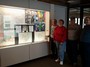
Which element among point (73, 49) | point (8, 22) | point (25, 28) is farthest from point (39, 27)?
point (73, 49)

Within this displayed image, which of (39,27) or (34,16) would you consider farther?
(39,27)

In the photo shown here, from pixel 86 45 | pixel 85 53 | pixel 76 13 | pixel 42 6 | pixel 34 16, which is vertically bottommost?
pixel 85 53

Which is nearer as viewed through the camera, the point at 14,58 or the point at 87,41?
the point at 87,41

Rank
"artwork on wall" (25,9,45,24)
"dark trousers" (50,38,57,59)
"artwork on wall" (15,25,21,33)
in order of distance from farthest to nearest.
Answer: "dark trousers" (50,38,57,59), "artwork on wall" (25,9,45,24), "artwork on wall" (15,25,21,33)

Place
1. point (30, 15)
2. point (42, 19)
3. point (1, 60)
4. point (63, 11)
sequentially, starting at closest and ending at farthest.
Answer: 1. point (1, 60)
2. point (30, 15)
3. point (42, 19)
4. point (63, 11)

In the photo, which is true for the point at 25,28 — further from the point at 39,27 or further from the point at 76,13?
the point at 76,13

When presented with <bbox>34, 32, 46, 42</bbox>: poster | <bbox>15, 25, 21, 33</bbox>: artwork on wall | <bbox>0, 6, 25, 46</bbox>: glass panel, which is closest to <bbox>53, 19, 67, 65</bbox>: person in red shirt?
<bbox>34, 32, 46, 42</bbox>: poster

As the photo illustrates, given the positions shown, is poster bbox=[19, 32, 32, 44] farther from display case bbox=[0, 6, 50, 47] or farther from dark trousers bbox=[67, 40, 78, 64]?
dark trousers bbox=[67, 40, 78, 64]

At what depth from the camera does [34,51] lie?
531cm

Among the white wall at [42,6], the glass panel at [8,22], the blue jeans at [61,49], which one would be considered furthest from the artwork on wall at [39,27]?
the blue jeans at [61,49]

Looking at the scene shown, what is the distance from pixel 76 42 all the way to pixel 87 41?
1.10 m

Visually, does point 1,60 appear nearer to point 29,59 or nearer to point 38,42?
point 29,59

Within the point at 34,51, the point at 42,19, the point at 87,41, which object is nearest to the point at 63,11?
the point at 42,19

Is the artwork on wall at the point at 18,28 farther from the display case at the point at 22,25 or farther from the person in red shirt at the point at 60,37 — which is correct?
the person in red shirt at the point at 60,37
